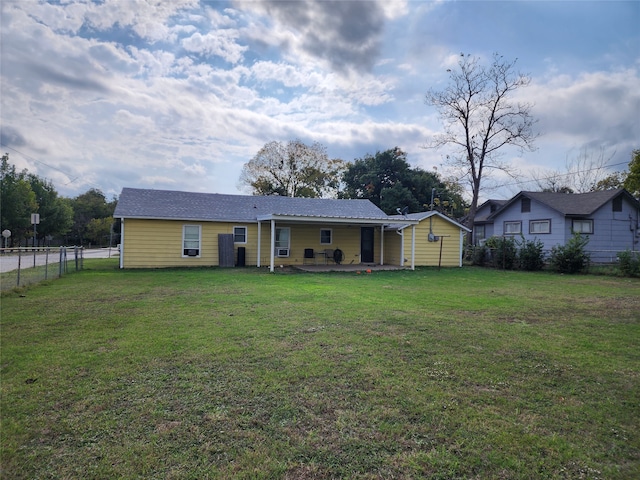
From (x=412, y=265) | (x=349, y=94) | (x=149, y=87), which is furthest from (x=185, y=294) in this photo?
(x=349, y=94)

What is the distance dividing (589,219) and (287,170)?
23890 mm

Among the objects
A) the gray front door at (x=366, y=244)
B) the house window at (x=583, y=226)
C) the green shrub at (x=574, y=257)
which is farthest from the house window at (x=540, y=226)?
the gray front door at (x=366, y=244)

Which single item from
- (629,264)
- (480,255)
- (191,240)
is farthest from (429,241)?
(191,240)

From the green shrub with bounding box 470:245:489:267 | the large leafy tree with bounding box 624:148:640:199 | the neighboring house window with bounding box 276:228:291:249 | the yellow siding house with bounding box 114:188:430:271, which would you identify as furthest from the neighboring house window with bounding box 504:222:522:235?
the neighboring house window with bounding box 276:228:291:249

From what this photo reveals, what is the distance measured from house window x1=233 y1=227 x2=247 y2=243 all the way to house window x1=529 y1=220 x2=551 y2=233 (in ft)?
56.5

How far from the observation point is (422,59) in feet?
42.8

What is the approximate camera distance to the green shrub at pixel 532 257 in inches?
659

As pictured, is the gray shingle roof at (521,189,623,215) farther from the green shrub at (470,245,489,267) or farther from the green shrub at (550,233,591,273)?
the green shrub at (550,233,591,273)

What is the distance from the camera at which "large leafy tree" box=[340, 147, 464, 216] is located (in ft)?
105

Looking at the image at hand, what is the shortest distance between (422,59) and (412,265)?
8.31 metres

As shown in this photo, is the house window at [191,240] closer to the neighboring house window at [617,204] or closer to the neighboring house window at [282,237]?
the neighboring house window at [282,237]

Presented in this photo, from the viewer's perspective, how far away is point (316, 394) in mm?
A: 3164

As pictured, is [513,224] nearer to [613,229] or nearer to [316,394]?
[613,229]

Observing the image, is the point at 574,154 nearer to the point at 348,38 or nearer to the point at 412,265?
the point at 412,265
